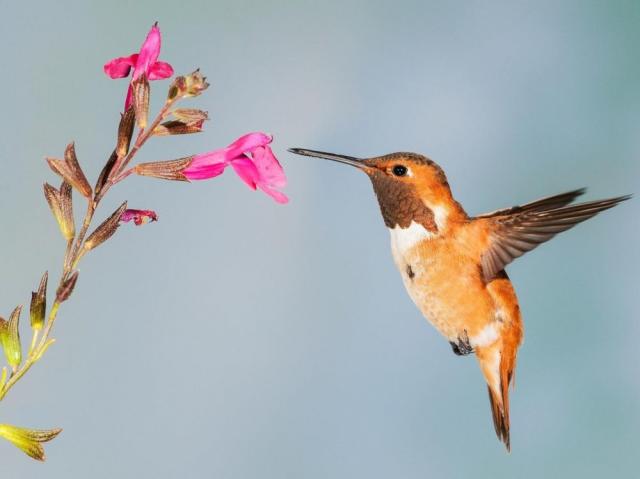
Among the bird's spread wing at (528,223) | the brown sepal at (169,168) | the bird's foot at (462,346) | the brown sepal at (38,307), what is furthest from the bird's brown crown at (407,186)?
the brown sepal at (38,307)

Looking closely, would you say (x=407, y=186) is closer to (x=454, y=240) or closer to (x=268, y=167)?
(x=454, y=240)

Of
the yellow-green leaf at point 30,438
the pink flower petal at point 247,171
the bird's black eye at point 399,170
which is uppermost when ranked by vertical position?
the bird's black eye at point 399,170

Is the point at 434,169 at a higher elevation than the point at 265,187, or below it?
higher

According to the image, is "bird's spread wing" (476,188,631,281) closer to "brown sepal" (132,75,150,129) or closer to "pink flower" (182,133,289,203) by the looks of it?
"pink flower" (182,133,289,203)

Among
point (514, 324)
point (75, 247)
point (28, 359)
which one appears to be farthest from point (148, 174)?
point (514, 324)

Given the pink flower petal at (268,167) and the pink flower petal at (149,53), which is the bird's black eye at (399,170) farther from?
the pink flower petal at (149,53)

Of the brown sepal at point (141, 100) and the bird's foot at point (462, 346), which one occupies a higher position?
the brown sepal at point (141, 100)

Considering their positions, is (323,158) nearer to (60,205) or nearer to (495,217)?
(495,217)
